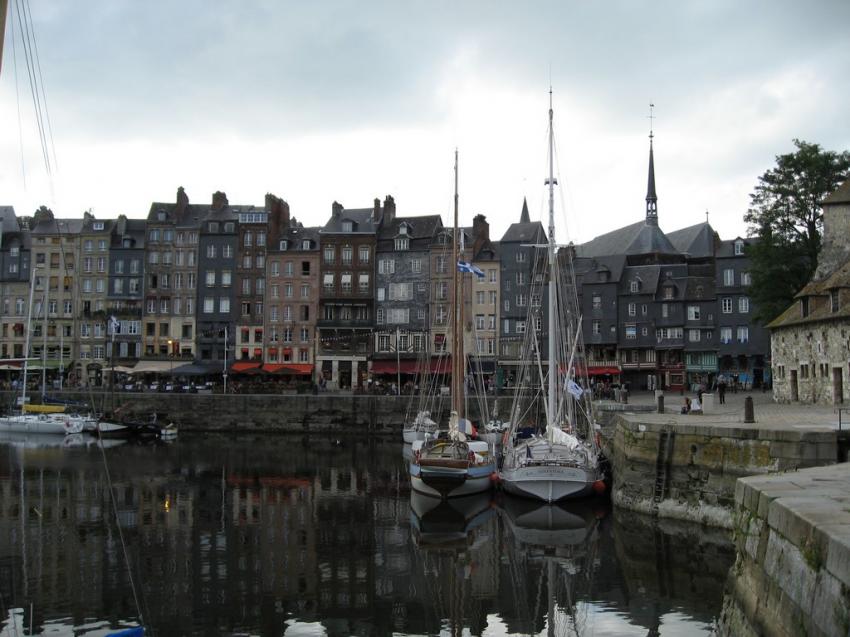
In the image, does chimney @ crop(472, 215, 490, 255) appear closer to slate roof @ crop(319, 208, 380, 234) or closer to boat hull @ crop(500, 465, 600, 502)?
slate roof @ crop(319, 208, 380, 234)

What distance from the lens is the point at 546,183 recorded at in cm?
3097

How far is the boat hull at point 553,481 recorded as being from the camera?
2698 centimetres

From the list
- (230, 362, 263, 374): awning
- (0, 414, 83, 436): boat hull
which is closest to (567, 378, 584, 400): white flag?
(0, 414, 83, 436): boat hull

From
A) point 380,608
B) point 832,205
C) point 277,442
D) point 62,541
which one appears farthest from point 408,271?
point 380,608

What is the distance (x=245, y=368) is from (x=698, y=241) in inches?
1737

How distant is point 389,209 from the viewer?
246ft

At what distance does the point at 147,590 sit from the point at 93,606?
133 centimetres

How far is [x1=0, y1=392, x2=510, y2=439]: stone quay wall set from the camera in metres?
57.9

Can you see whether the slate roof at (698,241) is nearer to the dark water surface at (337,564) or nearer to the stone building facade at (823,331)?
the stone building facade at (823,331)

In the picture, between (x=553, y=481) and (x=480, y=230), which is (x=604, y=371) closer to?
(x=480, y=230)

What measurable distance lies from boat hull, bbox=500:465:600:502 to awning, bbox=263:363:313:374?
41586 mm

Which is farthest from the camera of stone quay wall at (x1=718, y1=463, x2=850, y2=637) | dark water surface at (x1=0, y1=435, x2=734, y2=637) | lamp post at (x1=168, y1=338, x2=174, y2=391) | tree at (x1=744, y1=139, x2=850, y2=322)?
lamp post at (x1=168, y1=338, x2=174, y2=391)

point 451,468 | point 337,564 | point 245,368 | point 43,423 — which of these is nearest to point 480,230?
point 245,368

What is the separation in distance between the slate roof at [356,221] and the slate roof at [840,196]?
Answer: 40532 millimetres
